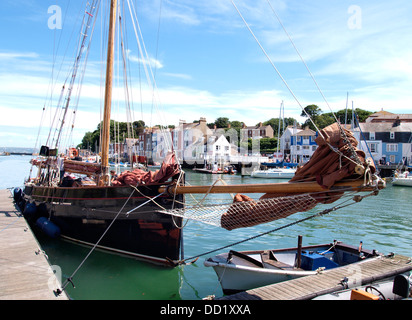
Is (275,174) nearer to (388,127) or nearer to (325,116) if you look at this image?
(388,127)

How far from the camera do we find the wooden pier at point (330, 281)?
7.24 meters

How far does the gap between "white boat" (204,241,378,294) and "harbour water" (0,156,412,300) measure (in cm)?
113

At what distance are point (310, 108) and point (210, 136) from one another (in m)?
38.5

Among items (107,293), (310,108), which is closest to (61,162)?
(107,293)

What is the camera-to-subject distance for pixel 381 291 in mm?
7434

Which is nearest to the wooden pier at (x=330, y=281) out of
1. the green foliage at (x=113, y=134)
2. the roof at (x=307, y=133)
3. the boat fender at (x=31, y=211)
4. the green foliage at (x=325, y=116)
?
the boat fender at (x=31, y=211)

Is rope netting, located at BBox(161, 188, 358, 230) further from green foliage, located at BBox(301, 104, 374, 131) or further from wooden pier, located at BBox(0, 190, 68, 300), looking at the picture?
green foliage, located at BBox(301, 104, 374, 131)

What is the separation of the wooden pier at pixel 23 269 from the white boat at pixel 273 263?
149 inches

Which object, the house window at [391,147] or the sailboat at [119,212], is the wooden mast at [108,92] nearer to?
the sailboat at [119,212]

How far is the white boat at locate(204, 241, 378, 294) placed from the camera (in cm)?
834

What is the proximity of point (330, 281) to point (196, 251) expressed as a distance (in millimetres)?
6301

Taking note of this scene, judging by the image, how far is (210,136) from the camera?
243 ft
